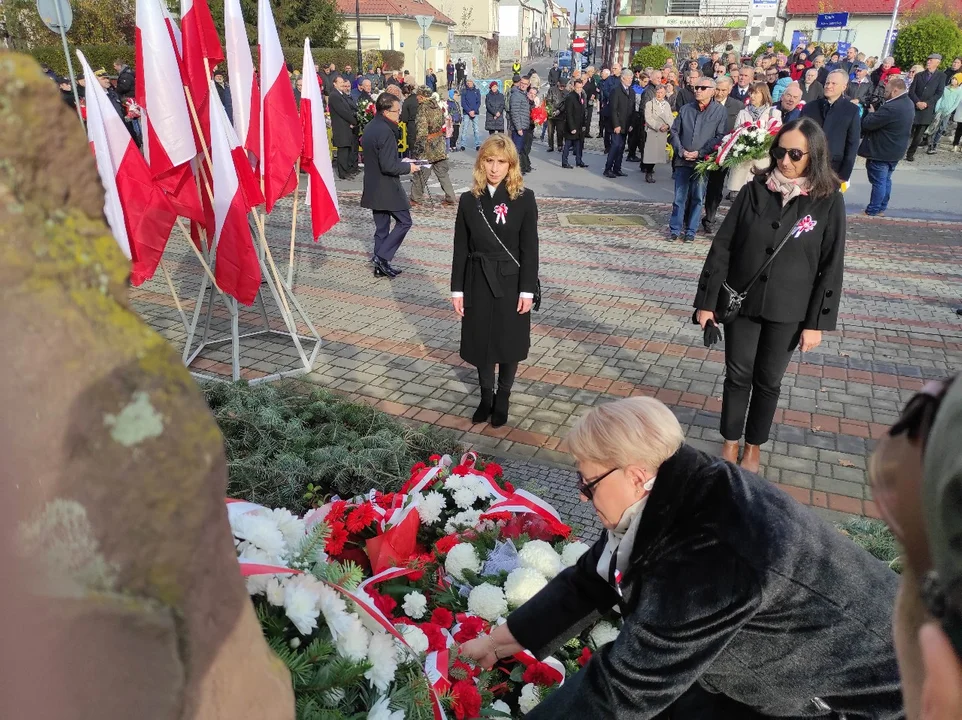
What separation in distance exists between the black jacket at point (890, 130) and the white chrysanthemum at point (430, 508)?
30.9 ft

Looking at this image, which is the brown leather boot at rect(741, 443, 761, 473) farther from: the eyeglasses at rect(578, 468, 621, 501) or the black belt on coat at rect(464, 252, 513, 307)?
the eyeglasses at rect(578, 468, 621, 501)

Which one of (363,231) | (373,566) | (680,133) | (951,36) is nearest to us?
(373,566)

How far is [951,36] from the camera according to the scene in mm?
20109

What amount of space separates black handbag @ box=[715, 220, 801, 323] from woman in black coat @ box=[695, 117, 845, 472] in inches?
0.6

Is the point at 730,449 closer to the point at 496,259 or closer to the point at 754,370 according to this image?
the point at 754,370

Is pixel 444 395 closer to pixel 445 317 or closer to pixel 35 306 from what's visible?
pixel 445 317

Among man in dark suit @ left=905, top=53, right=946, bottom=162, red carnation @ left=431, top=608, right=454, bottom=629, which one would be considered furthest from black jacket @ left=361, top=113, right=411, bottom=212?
man in dark suit @ left=905, top=53, right=946, bottom=162

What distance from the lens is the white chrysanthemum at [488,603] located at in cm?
252

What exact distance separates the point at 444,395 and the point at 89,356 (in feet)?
14.3

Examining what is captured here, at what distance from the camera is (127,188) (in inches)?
177

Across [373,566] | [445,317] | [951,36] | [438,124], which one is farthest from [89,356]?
[951,36]

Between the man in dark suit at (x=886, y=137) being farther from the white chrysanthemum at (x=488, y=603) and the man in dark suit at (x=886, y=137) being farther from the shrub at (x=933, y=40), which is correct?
the shrub at (x=933, y=40)

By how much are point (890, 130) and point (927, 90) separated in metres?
6.13

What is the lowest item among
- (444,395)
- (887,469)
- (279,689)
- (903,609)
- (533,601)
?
(444,395)
